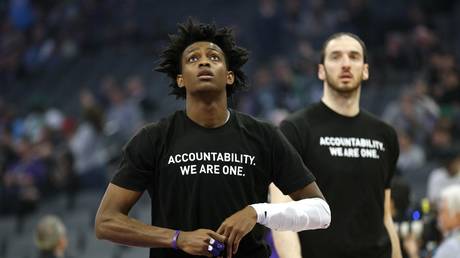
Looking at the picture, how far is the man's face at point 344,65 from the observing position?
5258 millimetres

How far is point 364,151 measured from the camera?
17.0 ft

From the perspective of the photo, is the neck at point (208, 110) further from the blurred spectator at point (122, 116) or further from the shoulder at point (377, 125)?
the blurred spectator at point (122, 116)

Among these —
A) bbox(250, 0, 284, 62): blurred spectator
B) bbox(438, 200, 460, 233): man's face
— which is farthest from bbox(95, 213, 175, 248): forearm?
bbox(250, 0, 284, 62): blurred spectator

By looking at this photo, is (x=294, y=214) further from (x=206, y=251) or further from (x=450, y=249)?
(x=450, y=249)

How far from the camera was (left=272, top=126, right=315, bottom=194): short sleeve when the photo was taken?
3905mm

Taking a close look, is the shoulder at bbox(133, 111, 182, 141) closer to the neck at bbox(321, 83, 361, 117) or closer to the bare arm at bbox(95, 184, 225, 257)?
the bare arm at bbox(95, 184, 225, 257)

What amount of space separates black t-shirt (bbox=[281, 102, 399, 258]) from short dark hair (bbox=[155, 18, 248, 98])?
3.97 ft

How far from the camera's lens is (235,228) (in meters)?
3.57

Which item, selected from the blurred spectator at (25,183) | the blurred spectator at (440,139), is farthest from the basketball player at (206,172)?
the blurred spectator at (25,183)

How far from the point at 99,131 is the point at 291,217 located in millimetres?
11006

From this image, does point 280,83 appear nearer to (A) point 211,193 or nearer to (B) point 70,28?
(B) point 70,28

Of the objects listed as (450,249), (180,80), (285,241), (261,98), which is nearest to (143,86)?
(261,98)

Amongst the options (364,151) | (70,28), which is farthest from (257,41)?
(364,151)

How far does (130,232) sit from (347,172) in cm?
179
